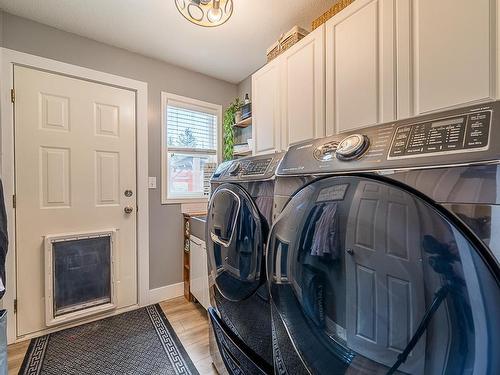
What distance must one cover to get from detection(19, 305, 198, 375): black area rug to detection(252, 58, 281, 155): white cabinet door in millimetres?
1605

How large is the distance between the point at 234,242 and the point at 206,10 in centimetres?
131

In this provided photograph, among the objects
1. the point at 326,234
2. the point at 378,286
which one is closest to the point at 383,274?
the point at 378,286

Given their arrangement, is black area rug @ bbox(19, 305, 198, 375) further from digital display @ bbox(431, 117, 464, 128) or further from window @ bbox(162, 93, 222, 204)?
digital display @ bbox(431, 117, 464, 128)

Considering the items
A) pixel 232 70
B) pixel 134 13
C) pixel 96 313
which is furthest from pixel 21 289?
pixel 232 70

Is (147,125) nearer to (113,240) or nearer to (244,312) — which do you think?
(113,240)

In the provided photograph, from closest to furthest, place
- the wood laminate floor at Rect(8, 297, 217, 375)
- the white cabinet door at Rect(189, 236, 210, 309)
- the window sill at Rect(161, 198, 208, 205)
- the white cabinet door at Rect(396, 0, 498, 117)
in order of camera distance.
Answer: the white cabinet door at Rect(396, 0, 498, 117), the wood laminate floor at Rect(8, 297, 217, 375), the white cabinet door at Rect(189, 236, 210, 309), the window sill at Rect(161, 198, 208, 205)

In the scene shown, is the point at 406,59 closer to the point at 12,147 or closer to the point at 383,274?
the point at 383,274

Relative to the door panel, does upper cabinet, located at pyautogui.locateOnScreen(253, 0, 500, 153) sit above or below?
above

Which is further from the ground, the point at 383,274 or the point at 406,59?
the point at 406,59

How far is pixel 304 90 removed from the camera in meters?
1.47

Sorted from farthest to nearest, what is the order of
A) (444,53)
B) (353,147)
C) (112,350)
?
(112,350), (444,53), (353,147)

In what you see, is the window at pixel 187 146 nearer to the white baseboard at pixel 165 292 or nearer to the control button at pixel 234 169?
the white baseboard at pixel 165 292

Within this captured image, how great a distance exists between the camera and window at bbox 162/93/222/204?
241cm

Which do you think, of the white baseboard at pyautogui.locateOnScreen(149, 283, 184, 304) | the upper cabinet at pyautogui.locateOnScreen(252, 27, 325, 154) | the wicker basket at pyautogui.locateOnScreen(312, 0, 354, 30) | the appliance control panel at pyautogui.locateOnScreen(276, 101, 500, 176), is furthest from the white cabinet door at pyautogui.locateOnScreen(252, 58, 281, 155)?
the white baseboard at pyautogui.locateOnScreen(149, 283, 184, 304)
